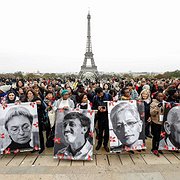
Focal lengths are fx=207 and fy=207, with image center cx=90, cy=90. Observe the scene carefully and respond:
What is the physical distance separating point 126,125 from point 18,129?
2.76 m

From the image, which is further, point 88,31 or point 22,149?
point 88,31

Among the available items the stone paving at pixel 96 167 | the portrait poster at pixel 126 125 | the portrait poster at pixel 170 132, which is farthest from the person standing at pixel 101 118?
the portrait poster at pixel 170 132

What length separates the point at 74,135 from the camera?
512 centimetres

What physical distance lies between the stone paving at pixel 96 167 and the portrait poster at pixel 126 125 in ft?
0.99

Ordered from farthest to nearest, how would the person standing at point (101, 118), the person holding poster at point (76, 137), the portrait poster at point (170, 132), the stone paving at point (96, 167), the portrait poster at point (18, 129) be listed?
the person standing at point (101, 118), the portrait poster at point (170, 132), the portrait poster at point (18, 129), the person holding poster at point (76, 137), the stone paving at point (96, 167)

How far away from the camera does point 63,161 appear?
16.4ft

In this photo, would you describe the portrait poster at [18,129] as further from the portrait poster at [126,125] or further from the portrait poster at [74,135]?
the portrait poster at [126,125]

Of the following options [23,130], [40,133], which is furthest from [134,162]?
[23,130]

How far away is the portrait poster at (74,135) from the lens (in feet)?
16.5

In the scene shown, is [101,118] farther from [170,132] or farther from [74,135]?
[170,132]

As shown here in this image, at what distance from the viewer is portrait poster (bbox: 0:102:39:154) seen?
5.24m

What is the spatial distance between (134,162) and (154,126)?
1.12 meters

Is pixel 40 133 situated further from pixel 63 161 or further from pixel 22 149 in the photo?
pixel 63 161

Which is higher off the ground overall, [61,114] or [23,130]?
[61,114]
